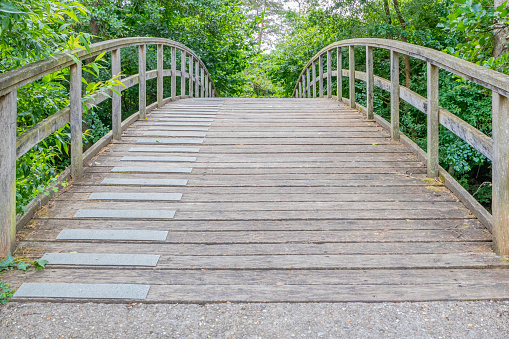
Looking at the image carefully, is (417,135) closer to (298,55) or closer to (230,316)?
(298,55)

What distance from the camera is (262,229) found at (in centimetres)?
292

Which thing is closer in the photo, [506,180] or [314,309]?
[314,309]

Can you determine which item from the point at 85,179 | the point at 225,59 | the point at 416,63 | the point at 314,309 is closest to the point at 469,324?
the point at 314,309

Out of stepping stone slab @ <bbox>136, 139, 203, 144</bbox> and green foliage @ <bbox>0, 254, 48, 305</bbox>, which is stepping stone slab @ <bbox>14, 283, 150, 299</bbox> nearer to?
green foliage @ <bbox>0, 254, 48, 305</bbox>

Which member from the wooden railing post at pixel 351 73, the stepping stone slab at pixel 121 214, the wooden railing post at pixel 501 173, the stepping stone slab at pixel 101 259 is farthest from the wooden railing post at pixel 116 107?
the wooden railing post at pixel 501 173

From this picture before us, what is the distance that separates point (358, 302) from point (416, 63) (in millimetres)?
11205

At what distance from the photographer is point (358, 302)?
84.1 inches

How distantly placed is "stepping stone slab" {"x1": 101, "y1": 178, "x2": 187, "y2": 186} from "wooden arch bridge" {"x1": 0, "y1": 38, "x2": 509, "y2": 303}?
16 mm

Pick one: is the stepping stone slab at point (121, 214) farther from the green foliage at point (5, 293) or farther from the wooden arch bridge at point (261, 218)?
the green foliage at point (5, 293)

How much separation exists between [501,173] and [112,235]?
2257 mm

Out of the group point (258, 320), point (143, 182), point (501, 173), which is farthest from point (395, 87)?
point (258, 320)

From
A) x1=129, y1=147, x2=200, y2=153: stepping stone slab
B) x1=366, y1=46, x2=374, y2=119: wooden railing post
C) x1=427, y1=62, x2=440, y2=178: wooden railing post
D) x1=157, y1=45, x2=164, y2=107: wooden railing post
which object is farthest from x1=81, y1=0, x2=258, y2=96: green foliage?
x1=427, y1=62, x2=440, y2=178: wooden railing post

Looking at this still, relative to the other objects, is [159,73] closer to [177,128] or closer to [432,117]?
[177,128]

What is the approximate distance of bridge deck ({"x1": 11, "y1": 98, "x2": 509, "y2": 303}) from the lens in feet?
7.45
